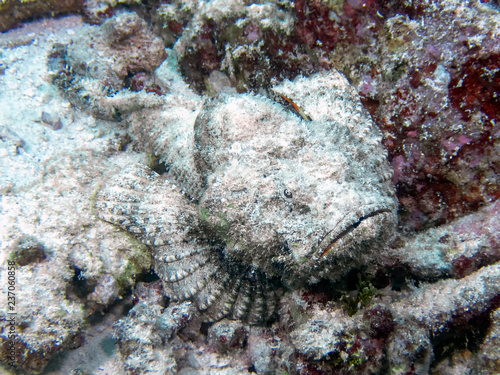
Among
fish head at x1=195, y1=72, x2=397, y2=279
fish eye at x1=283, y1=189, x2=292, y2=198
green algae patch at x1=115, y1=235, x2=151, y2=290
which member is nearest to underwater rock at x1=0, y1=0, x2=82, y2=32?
fish head at x1=195, y1=72, x2=397, y2=279

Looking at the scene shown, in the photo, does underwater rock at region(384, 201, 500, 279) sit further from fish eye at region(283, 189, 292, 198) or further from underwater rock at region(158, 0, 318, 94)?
underwater rock at region(158, 0, 318, 94)

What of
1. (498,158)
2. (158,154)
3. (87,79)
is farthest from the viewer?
(87,79)

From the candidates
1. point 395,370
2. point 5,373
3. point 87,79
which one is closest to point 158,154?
point 87,79

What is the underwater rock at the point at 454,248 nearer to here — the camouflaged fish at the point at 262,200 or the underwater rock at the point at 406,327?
the underwater rock at the point at 406,327

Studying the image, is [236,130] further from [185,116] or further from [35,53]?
[35,53]

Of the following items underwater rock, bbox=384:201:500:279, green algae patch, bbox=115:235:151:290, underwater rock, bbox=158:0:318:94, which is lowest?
green algae patch, bbox=115:235:151:290

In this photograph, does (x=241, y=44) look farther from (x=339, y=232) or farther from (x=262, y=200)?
(x=339, y=232)

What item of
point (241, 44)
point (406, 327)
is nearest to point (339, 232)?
point (406, 327)

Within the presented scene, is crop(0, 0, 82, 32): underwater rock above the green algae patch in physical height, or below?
above
